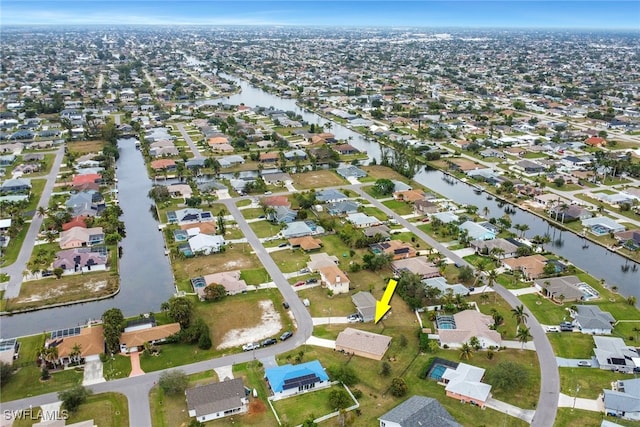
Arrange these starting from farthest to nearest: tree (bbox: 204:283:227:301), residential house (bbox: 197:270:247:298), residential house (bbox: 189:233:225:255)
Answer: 1. residential house (bbox: 189:233:225:255)
2. residential house (bbox: 197:270:247:298)
3. tree (bbox: 204:283:227:301)

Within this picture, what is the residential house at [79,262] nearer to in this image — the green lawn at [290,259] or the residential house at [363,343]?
the green lawn at [290,259]

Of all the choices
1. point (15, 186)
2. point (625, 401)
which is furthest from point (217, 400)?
point (15, 186)

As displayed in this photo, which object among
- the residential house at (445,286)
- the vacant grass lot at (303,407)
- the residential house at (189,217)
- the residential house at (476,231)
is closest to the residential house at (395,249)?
the residential house at (445,286)

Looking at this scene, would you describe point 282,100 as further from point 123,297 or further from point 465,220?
point 123,297

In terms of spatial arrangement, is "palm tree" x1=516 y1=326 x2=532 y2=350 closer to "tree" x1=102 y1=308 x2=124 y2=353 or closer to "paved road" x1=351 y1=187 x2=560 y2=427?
"paved road" x1=351 y1=187 x2=560 y2=427

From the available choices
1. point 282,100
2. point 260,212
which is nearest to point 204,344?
point 260,212

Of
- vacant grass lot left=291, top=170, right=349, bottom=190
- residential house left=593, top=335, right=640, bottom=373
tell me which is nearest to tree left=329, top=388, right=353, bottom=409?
residential house left=593, top=335, right=640, bottom=373

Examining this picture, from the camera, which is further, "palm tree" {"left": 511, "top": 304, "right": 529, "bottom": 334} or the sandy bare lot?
"palm tree" {"left": 511, "top": 304, "right": 529, "bottom": 334}
